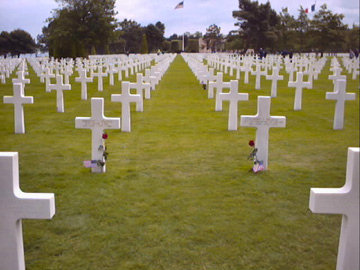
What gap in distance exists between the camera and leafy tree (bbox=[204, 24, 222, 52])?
426 ft

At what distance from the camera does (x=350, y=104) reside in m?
14.4

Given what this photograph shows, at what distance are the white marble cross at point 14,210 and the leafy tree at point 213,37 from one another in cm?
12936

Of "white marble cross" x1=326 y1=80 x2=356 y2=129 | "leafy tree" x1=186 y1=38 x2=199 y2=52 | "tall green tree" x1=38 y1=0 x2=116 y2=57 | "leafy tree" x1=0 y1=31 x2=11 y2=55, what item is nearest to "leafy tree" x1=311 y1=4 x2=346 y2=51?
"tall green tree" x1=38 y1=0 x2=116 y2=57

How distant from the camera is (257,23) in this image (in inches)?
2552

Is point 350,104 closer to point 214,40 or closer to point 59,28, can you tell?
point 59,28

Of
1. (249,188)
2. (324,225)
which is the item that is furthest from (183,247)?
(249,188)

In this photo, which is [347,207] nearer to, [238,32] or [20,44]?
[20,44]

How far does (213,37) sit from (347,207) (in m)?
131

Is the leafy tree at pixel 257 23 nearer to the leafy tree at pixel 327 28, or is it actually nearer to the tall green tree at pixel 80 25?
the leafy tree at pixel 327 28

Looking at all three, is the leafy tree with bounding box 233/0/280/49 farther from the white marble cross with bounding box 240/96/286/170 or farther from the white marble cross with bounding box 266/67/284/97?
the white marble cross with bounding box 240/96/286/170

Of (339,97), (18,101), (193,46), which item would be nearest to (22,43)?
(18,101)

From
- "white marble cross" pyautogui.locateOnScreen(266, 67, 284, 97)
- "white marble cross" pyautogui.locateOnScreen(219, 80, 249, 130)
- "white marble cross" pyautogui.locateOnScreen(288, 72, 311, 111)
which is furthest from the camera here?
"white marble cross" pyautogui.locateOnScreen(266, 67, 284, 97)

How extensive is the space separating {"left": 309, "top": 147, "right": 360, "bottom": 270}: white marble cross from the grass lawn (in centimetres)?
101

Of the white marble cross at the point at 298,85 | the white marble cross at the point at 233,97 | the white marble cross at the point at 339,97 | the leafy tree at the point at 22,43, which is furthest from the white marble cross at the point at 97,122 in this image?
the leafy tree at the point at 22,43
